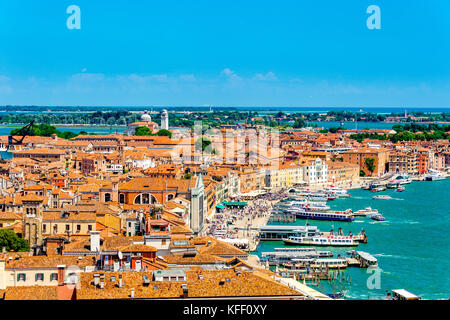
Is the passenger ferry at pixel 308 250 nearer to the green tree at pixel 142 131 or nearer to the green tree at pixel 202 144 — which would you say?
the green tree at pixel 202 144

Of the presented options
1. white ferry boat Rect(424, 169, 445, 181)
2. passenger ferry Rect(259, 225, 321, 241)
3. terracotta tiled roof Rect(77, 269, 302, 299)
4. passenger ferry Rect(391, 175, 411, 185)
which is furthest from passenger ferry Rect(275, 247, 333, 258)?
white ferry boat Rect(424, 169, 445, 181)

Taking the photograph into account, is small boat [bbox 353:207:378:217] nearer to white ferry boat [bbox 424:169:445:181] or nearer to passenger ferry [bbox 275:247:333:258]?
passenger ferry [bbox 275:247:333:258]

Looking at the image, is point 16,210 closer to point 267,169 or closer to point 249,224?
point 249,224

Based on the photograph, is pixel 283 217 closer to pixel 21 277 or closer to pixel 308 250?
pixel 308 250

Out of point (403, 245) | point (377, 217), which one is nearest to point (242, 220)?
point (377, 217)

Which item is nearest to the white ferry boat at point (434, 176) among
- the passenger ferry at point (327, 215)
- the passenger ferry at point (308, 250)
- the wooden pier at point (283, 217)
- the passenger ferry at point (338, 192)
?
the passenger ferry at point (338, 192)

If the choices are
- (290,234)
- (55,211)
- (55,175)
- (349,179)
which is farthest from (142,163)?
(55,211)

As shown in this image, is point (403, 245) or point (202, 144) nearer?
point (403, 245)
